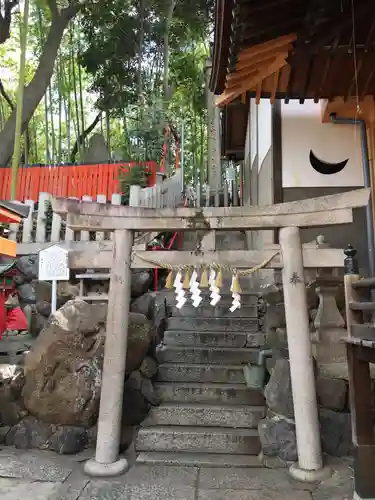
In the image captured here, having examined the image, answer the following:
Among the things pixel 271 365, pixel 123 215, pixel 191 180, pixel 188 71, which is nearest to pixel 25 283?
pixel 123 215

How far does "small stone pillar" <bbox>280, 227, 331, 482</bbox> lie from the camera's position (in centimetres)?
450

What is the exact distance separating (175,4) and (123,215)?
54.6 ft

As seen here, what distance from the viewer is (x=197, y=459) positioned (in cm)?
504

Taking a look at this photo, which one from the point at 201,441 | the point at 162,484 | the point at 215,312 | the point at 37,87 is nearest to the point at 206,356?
the point at 215,312

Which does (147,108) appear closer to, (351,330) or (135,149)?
(135,149)

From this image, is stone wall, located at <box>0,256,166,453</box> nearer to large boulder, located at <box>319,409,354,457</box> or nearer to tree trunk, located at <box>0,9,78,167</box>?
large boulder, located at <box>319,409,354,457</box>

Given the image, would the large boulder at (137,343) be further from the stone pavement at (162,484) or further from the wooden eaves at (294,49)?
the wooden eaves at (294,49)

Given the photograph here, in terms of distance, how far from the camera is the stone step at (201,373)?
643cm

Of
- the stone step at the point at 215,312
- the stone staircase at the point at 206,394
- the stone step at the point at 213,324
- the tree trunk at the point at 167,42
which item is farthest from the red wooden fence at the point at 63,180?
the stone step at the point at 213,324

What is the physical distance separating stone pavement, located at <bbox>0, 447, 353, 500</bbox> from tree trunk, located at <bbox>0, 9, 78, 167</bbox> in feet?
47.2

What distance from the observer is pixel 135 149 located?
15.0 metres

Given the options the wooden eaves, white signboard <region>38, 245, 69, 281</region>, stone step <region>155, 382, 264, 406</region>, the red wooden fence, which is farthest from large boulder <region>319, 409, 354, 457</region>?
the red wooden fence

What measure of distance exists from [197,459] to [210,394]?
3.72 feet

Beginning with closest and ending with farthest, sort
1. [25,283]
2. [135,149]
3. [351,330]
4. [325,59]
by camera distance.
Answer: [351,330] < [325,59] < [25,283] < [135,149]
